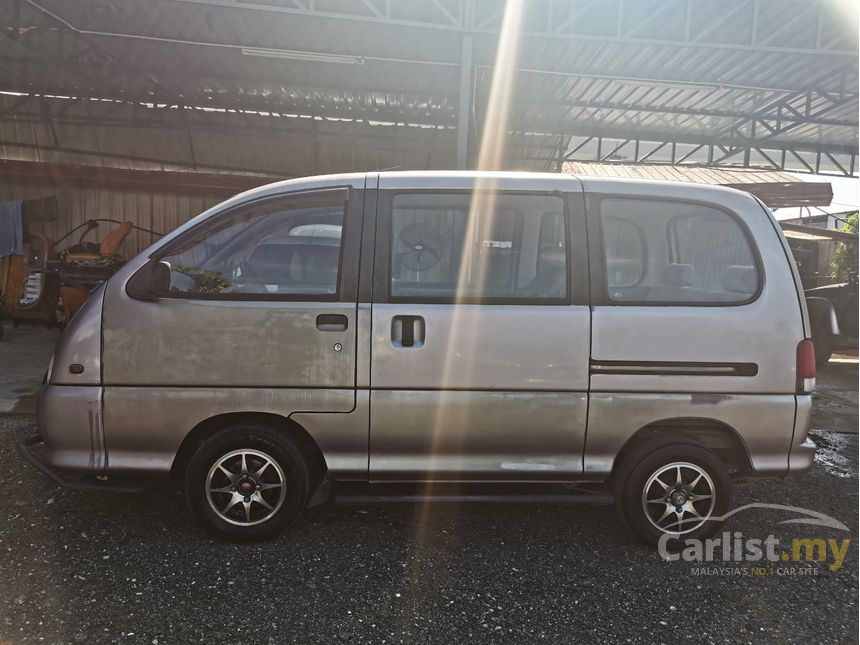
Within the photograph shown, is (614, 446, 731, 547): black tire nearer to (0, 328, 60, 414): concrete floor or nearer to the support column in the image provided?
(0, 328, 60, 414): concrete floor

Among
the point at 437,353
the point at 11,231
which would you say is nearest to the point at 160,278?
the point at 437,353

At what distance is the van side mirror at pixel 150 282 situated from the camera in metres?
2.86

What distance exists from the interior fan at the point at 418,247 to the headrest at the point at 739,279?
58.6 inches

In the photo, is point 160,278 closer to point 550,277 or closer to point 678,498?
point 550,277

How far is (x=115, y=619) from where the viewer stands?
2.42 meters

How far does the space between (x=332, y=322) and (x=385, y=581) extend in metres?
1.27

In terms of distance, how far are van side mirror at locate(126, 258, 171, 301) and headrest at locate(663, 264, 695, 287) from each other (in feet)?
8.32

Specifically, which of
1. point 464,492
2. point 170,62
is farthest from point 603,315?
point 170,62

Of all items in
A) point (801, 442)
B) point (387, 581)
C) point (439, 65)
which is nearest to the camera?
point (387, 581)

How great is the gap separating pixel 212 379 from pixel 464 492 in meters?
1.54

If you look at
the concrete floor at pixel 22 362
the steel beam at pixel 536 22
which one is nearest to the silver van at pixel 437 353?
the concrete floor at pixel 22 362

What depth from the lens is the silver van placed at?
2.87 metres

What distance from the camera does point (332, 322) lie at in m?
2.87

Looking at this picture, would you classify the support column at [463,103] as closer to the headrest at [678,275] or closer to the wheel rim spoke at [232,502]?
the headrest at [678,275]
